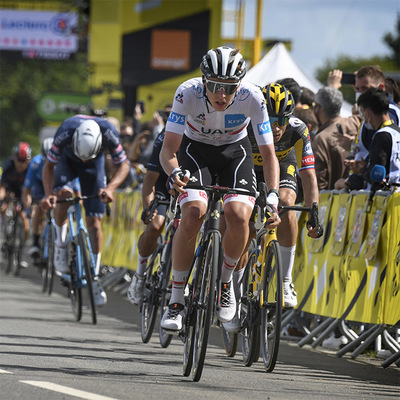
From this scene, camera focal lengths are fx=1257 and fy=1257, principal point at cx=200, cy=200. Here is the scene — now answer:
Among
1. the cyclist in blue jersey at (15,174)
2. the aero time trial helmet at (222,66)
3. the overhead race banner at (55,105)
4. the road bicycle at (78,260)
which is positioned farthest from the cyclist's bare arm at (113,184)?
the overhead race banner at (55,105)

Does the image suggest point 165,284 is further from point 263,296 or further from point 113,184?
point 113,184

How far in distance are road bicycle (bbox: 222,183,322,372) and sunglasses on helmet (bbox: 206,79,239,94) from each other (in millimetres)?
773

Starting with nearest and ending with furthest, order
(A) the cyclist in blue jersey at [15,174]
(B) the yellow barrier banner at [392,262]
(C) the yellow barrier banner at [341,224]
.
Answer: (B) the yellow barrier banner at [392,262] → (C) the yellow barrier banner at [341,224] → (A) the cyclist in blue jersey at [15,174]

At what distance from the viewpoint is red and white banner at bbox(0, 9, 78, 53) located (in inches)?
2131

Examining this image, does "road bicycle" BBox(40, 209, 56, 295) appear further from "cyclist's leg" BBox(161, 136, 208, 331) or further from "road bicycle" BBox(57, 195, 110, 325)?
"cyclist's leg" BBox(161, 136, 208, 331)

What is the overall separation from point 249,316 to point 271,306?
0.37m

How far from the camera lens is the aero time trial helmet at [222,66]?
27.5ft

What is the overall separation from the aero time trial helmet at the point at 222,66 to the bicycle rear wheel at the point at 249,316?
5.13ft

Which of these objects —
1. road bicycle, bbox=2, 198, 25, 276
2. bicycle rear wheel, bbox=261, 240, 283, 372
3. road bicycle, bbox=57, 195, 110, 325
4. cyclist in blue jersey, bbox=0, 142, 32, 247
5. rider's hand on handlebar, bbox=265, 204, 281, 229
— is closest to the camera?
rider's hand on handlebar, bbox=265, 204, 281, 229

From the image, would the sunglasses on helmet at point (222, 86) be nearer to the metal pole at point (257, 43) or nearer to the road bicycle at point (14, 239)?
the road bicycle at point (14, 239)

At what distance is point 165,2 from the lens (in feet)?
127

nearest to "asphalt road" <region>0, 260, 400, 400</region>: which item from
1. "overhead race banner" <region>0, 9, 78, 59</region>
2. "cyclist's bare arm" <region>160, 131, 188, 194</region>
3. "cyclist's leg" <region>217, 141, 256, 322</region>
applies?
"cyclist's leg" <region>217, 141, 256, 322</region>

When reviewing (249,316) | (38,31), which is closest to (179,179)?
(249,316)

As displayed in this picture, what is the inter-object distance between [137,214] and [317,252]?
20.2 ft
